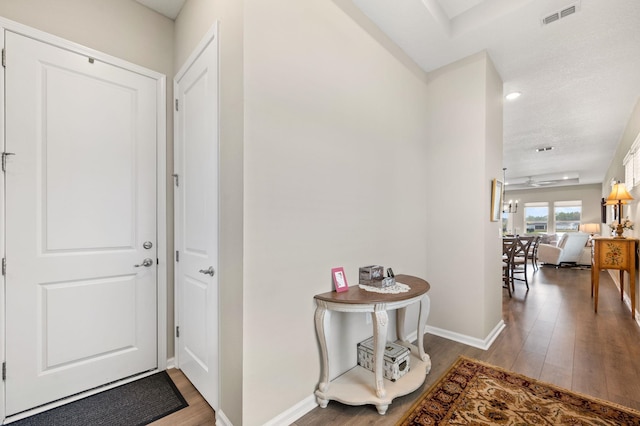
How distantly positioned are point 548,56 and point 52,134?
4.18 m

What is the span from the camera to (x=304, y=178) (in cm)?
181

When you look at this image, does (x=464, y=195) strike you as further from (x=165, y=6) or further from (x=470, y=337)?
(x=165, y=6)

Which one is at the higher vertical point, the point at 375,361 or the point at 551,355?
the point at 375,361

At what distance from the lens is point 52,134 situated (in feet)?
6.01

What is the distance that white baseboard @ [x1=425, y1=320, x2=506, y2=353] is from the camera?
8.80 ft

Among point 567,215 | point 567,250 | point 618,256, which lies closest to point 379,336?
point 618,256

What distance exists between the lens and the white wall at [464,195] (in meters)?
2.72

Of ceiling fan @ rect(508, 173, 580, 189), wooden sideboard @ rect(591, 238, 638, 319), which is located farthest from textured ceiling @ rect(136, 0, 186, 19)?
ceiling fan @ rect(508, 173, 580, 189)

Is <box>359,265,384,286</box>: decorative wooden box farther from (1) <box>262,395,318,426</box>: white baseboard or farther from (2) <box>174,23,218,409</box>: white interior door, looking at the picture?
(2) <box>174,23,218,409</box>: white interior door

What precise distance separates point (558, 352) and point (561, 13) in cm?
286

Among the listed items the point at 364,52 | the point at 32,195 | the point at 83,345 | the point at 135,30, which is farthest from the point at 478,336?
the point at 135,30

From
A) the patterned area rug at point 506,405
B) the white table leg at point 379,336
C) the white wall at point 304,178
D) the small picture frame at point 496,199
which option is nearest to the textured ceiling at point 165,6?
the white wall at point 304,178

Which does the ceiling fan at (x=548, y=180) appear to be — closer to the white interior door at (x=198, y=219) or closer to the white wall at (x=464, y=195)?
the white wall at (x=464, y=195)

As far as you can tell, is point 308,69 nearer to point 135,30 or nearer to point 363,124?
point 363,124
